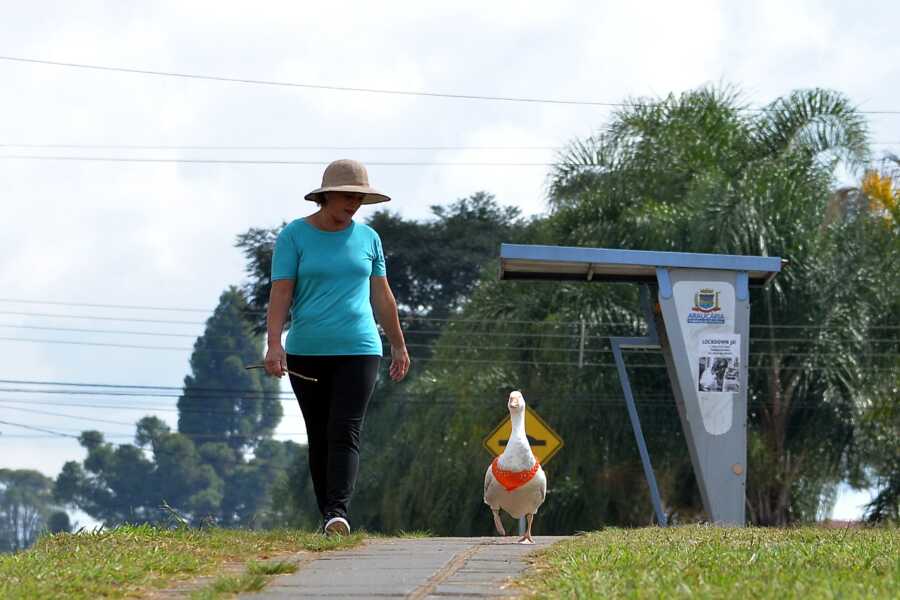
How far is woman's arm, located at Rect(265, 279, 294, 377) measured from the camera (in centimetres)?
940

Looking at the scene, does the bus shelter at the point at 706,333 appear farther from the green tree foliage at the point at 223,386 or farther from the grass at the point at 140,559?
the green tree foliage at the point at 223,386

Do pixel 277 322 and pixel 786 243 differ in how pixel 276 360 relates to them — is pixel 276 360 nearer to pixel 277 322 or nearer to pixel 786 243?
pixel 277 322

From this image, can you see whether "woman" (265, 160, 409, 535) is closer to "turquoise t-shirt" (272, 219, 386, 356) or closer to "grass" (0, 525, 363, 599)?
"turquoise t-shirt" (272, 219, 386, 356)

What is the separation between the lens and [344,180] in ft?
31.3

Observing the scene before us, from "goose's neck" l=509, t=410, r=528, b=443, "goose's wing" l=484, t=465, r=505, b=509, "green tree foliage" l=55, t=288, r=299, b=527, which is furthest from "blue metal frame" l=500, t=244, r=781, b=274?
"green tree foliage" l=55, t=288, r=299, b=527

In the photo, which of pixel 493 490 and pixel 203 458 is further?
pixel 203 458

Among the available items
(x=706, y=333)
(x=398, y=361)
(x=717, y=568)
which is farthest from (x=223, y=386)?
(x=717, y=568)

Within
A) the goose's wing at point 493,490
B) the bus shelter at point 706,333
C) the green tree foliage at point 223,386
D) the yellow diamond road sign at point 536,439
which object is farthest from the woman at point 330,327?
the green tree foliage at point 223,386

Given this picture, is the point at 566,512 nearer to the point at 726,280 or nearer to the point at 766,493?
the point at 766,493

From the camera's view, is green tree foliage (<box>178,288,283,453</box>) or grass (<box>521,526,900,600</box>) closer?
grass (<box>521,526,900,600</box>)

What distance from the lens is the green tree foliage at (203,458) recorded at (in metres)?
128

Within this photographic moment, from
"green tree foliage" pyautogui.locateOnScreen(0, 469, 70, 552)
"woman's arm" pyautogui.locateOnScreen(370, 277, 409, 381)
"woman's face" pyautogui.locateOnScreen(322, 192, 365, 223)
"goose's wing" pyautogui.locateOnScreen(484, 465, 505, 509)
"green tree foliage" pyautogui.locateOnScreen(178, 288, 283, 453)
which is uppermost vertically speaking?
"green tree foliage" pyautogui.locateOnScreen(178, 288, 283, 453)

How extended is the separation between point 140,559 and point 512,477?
2749 millimetres

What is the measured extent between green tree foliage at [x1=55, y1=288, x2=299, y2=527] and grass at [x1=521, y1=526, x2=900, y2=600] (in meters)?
108
